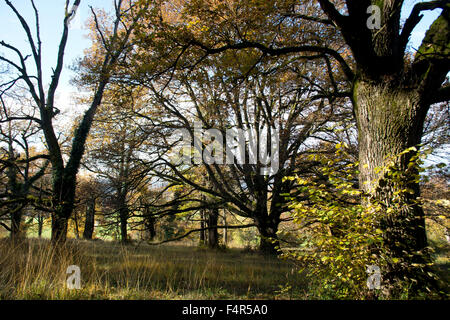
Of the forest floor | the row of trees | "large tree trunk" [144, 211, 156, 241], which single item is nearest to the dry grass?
the forest floor

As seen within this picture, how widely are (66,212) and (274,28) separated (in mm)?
7503

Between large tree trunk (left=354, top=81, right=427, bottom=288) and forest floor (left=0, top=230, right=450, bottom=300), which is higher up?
large tree trunk (left=354, top=81, right=427, bottom=288)

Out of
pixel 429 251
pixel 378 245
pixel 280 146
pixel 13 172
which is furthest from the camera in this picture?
pixel 13 172

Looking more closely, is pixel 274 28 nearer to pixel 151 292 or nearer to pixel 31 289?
pixel 151 292

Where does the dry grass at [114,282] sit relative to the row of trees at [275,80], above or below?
below

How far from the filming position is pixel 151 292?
3662 millimetres

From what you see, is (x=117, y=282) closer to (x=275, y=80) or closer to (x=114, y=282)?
(x=114, y=282)

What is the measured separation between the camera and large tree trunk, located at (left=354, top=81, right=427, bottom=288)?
2.99 metres

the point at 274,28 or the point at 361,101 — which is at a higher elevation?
the point at 274,28

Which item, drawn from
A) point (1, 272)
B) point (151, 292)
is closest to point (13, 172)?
point (1, 272)

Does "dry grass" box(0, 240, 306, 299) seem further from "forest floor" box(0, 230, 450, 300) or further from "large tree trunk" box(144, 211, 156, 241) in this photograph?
"large tree trunk" box(144, 211, 156, 241)

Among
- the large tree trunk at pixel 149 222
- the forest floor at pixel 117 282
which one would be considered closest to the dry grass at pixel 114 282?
the forest floor at pixel 117 282

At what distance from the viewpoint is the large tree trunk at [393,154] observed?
2.99m

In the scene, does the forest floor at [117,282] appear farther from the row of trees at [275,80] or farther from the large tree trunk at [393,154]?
the row of trees at [275,80]
